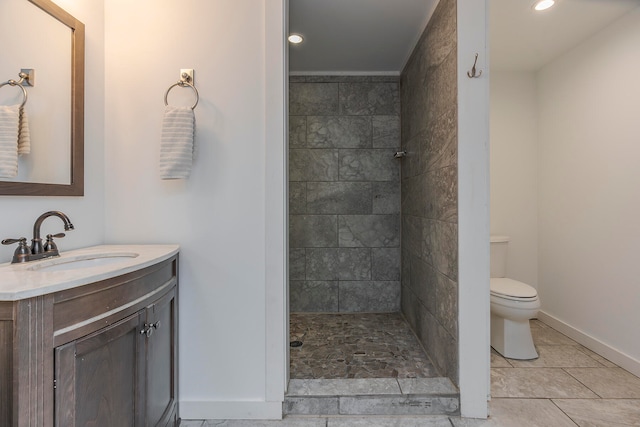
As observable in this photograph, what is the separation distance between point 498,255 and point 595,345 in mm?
883

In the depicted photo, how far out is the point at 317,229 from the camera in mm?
3082

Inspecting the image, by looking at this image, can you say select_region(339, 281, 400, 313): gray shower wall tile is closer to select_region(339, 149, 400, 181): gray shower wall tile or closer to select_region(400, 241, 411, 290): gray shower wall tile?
select_region(400, 241, 411, 290): gray shower wall tile

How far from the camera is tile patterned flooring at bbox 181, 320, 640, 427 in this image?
1645mm

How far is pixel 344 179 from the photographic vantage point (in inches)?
121

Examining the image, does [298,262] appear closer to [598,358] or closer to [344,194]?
[344,194]

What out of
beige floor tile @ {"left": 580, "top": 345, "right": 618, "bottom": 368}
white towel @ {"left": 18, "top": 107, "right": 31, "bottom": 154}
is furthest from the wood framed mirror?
beige floor tile @ {"left": 580, "top": 345, "right": 618, "bottom": 368}

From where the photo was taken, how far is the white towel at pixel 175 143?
1572mm

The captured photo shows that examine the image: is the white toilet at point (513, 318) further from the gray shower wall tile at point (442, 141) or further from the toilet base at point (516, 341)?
the gray shower wall tile at point (442, 141)

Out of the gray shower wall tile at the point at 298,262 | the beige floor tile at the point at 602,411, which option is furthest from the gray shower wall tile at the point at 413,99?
the beige floor tile at the point at 602,411

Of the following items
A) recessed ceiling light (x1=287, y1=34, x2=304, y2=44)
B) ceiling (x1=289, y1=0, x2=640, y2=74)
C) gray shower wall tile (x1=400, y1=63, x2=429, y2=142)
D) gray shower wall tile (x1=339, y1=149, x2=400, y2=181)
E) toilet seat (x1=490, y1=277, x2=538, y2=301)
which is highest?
ceiling (x1=289, y1=0, x2=640, y2=74)

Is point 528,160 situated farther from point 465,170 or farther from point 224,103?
point 224,103

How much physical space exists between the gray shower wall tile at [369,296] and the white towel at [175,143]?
77.2 inches

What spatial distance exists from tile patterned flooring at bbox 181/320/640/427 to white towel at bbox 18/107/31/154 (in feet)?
4.84

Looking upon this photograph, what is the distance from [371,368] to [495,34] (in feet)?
8.49
